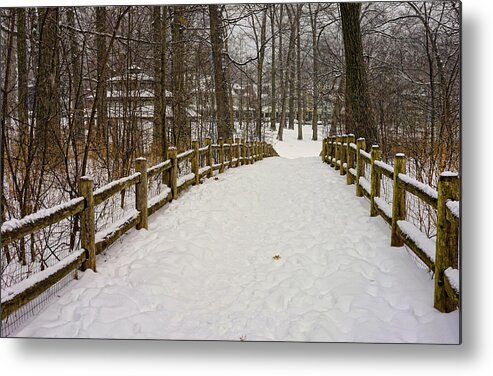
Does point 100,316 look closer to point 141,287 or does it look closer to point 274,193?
point 141,287

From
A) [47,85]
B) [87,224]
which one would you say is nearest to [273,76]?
[47,85]

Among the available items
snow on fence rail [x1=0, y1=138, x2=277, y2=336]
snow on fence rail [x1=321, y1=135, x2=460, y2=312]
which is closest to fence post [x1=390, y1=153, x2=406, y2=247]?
snow on fence rail [x1=321, y1=135, x2=460, y2=312]

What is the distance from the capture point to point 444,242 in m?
2.64

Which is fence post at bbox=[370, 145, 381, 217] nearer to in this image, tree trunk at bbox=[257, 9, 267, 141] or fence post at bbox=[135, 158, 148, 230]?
tree trunk at bbox=[257, 9, 267, 141]

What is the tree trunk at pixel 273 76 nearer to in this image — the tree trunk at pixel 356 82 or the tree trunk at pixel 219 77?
the tree trunk at pixel 219 77

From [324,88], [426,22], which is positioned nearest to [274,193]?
[324,88]

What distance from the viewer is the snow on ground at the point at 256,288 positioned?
2742 millimetres

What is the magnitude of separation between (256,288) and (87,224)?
4.10ft

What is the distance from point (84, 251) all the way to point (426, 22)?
2.97 meters

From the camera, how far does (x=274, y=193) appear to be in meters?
6.21

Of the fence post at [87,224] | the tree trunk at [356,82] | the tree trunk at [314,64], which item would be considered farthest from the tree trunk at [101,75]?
the tree trunk at [356,82]

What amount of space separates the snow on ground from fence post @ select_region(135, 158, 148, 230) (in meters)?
0.11

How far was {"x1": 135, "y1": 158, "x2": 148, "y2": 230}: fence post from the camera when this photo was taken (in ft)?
14.1

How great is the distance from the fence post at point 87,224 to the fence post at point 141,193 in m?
1.04
